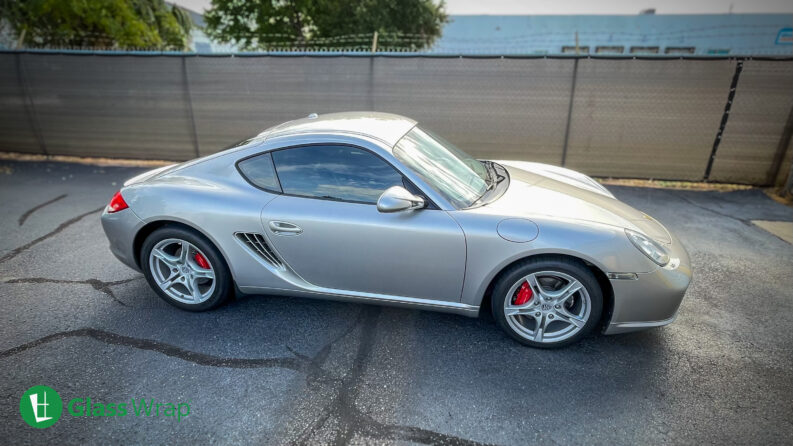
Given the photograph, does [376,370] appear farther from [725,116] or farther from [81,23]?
[81,23]

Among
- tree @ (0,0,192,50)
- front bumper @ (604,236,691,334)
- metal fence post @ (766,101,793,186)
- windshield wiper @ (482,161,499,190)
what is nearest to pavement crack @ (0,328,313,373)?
windshield wiper @ (482,161,499,190)

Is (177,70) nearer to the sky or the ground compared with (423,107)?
nearer to the sky

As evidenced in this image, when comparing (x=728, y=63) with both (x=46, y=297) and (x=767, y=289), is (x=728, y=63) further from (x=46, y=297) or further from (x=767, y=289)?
(x=46, y=297)

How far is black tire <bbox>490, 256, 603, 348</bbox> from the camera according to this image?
2514 millimetres

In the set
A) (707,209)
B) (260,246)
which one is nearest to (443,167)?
(260,246)

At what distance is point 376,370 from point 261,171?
61.7 inches

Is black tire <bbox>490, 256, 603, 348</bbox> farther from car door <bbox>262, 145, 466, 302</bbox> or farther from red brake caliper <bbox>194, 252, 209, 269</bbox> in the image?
red brake caliper <bbox>194, 252, 209, 269</bbox>

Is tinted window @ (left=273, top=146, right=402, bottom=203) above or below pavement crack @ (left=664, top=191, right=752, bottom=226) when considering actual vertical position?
above

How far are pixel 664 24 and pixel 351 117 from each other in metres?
21.4

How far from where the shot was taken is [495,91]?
6.87 metres

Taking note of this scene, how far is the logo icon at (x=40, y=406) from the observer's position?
217 centimetres

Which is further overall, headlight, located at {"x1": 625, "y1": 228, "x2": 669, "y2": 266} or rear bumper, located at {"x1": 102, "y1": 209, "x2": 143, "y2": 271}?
rear bumper, located at {"x1": 102, "y1": 209, "x2": 143, "y2": 271}

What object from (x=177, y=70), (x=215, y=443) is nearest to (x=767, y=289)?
(x=215, y=443)

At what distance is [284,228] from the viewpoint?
273 centimetres
